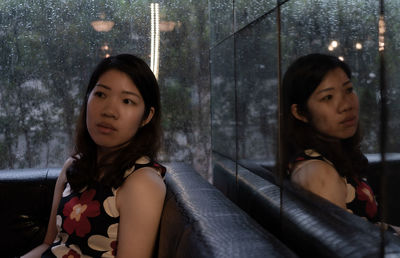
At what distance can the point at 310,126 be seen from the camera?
3.25 feet

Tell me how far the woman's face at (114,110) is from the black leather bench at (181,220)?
1.02ft

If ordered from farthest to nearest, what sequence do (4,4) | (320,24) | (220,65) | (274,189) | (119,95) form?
(4,4), (220,65), (119,95), (274,189), (320,24)

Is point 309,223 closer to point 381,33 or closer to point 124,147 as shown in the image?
point 381,33

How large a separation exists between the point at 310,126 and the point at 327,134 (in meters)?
0.09

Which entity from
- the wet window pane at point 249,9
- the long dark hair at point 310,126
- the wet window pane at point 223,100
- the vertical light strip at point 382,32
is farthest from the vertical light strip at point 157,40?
the vertical light strip at point 382,32

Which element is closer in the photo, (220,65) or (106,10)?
(220,65)

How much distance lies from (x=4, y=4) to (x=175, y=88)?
1312 mm

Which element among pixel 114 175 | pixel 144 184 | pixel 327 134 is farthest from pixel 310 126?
pixel 114 175

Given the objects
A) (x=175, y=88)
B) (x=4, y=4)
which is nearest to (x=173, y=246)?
(x=175, y=88)

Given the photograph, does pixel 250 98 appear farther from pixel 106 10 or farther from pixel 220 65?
pixel 106 10

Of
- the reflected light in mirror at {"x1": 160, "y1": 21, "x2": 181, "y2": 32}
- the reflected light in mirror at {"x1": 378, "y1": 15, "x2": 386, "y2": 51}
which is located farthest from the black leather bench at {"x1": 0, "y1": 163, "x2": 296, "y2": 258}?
the reflected light in mirror at {"x1": 160, "y1": 21, "x2": 181, "y2": 32}

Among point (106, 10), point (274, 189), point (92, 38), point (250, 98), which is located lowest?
point (274, 189)

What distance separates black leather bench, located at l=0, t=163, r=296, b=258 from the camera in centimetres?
90

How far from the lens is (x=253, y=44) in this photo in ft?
5.08
